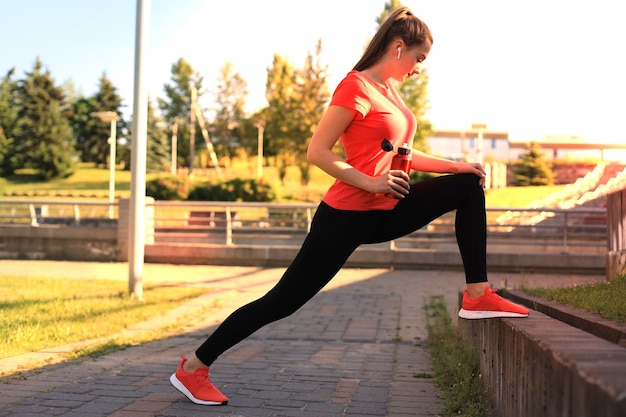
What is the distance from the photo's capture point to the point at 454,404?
12.9 ft

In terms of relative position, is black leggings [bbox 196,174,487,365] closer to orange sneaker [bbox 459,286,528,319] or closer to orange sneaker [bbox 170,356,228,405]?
orange sneaker [bbox 459,286,528,319]

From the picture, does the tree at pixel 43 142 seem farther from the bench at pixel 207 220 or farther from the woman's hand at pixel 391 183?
the woman's hand at pixel 391 183

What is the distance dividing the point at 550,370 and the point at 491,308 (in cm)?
119

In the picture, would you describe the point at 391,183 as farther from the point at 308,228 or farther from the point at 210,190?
the point at 210,190

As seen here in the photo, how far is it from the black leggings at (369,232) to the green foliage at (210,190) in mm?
30913

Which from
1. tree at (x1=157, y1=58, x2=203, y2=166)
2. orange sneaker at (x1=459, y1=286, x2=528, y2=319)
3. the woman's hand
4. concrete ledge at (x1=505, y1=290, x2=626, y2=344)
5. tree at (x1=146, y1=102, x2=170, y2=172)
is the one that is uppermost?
tree at (x1=157, y1=58, x2=203, y2=166)

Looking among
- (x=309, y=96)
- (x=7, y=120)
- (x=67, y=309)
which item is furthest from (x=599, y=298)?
(x=7, y=120)

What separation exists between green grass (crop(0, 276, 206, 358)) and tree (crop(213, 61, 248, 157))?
68545 millimetres

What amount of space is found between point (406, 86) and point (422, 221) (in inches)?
1889

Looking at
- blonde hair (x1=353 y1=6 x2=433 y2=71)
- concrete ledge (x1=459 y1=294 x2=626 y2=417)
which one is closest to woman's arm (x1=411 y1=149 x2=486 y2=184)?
blonde hair (x1=353 y1=6 x2=433 y2=71)

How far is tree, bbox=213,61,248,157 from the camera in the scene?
79188 millimetres

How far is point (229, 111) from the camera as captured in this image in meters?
80.4

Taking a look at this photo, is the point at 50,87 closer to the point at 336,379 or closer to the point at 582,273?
the point at 582,273

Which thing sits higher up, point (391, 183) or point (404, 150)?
point (404, 150)
